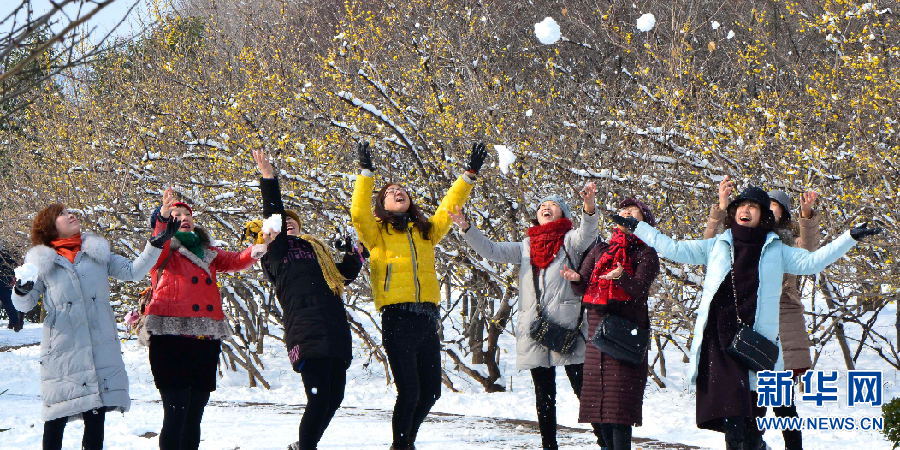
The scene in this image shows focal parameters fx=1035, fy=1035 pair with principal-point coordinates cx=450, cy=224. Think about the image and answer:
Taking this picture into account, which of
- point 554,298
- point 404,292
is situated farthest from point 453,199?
point 554,298

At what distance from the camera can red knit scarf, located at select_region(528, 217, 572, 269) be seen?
6.07 metres

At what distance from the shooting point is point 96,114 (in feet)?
50.7

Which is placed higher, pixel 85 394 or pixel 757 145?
pixel 757 145

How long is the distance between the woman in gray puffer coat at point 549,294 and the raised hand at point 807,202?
1118 mm

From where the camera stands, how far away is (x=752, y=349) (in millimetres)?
4898

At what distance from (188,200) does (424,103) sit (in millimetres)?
2972

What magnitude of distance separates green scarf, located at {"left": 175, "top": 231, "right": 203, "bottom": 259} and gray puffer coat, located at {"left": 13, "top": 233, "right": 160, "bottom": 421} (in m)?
0.25

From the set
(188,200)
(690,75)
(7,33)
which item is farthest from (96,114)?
(7,33)

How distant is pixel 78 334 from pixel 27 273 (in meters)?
0.40

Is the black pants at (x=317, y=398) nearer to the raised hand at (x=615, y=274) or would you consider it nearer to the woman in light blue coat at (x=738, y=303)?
the raised hand at (x=615, y=274)

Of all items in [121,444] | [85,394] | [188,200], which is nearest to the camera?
[85,394]

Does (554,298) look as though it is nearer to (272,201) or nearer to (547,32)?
(272,201)

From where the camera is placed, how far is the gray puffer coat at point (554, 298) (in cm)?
593

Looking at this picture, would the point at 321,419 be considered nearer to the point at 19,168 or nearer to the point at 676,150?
the point at 676,150
